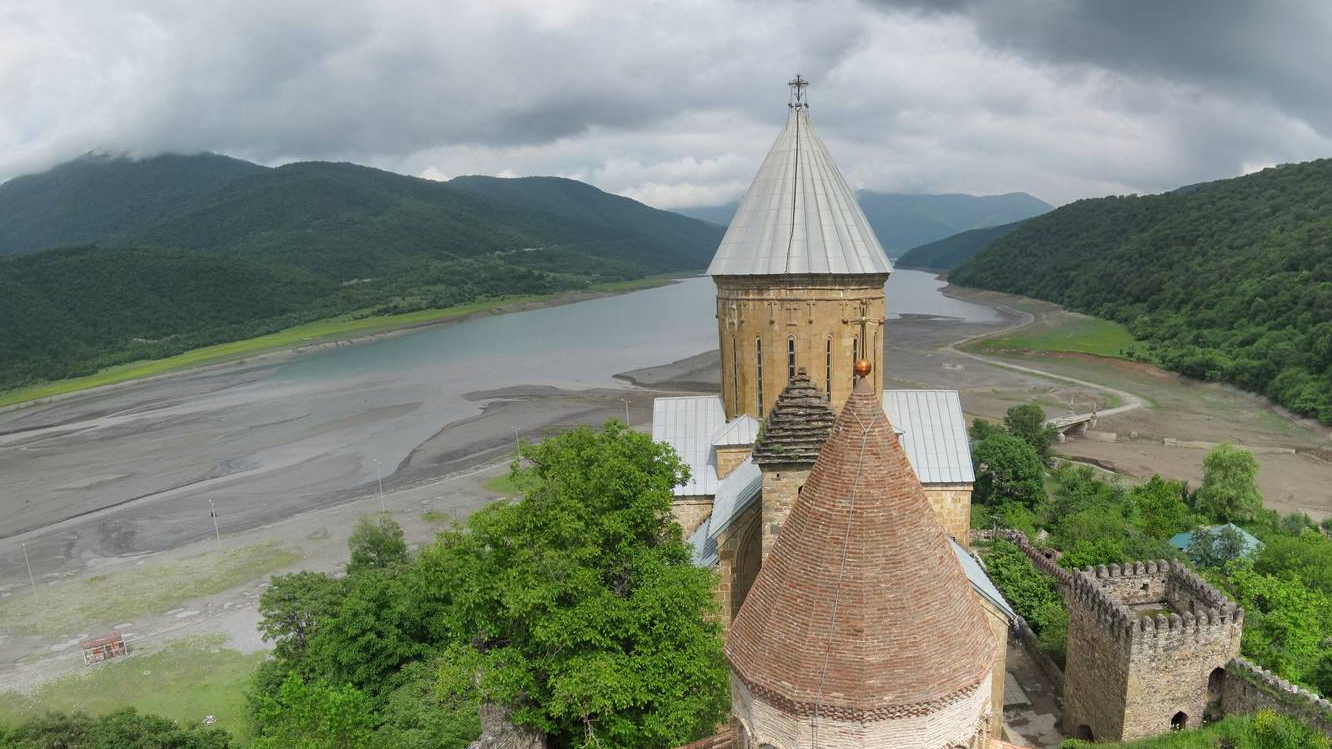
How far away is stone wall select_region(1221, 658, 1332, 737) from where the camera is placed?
36.1 ft

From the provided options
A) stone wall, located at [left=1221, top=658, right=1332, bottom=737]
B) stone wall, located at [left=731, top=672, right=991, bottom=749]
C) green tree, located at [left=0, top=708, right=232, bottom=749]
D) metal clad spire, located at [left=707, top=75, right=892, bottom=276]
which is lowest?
green tree, located at [left=0, top=708, right=232, bottom=749]

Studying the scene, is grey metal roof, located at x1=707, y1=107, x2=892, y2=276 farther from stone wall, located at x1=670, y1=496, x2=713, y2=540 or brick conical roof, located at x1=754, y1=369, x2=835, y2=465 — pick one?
stone wall, located at x1=670, y1=496, x2=713, y2=540

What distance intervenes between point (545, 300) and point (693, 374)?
73.5 m

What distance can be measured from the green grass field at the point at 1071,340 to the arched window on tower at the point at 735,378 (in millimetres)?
56213

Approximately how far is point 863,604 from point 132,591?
3060 centimetres

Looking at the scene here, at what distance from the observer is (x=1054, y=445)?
38.2m

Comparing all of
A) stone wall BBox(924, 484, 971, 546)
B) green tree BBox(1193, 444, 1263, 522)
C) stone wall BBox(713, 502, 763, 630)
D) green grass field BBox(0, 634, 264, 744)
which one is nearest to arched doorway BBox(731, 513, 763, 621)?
stone wall BBox(713, 502, 763, 630)

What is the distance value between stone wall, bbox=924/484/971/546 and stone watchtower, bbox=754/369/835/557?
15.6 feet

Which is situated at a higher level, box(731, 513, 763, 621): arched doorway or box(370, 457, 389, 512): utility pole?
box(731, 513, 763, 621): arched doorway

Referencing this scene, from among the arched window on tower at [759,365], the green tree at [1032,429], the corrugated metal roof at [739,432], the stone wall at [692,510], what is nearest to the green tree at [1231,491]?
the green tree at [1032,429]

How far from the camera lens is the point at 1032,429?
34844mm

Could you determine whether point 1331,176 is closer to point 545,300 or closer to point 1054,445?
point 1054,445

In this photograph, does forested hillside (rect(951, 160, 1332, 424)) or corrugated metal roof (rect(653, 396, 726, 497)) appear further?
forested hillside (rect(951, 160, 1332, 424))

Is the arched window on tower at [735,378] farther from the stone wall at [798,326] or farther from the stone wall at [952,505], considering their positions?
the stone wall at [952,505]
